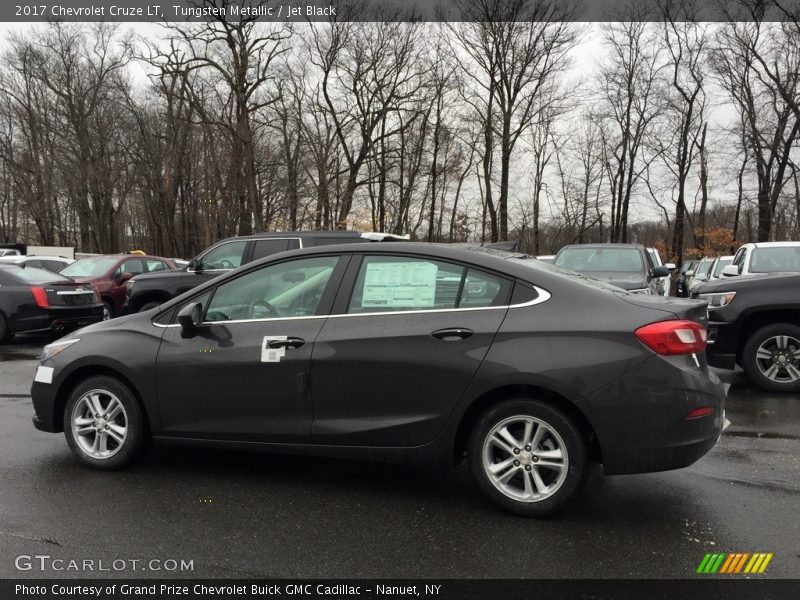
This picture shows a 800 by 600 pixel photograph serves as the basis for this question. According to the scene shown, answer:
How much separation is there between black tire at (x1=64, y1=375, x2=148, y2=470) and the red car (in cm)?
1015

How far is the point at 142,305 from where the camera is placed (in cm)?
1245

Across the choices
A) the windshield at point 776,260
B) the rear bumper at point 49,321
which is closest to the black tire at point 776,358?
the windshield at point 776,260

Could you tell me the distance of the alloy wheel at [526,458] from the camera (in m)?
3.62

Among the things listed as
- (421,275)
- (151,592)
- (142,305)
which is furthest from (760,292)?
(142,305)

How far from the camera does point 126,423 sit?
14.6 feet

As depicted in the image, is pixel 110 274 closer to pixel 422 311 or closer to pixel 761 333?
pixel 422 311

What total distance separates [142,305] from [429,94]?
2799cm

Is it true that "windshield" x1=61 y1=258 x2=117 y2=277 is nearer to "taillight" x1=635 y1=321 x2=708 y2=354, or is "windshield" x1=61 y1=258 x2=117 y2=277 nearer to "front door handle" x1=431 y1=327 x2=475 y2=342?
"front door handle" x1=431 y1=327 x2=475 y2=342

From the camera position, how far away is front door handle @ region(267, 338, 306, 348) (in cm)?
404

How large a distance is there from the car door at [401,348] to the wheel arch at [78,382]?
1356mm

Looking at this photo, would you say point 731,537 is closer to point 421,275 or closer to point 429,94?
point 421,275

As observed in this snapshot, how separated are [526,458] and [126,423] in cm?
273

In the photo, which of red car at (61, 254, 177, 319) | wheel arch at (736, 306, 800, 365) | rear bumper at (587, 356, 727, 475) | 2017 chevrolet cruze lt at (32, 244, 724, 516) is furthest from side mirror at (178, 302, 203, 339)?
red car at (61, 254, 177, 319)

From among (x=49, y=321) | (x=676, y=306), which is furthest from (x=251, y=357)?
(x=49, y=321)
